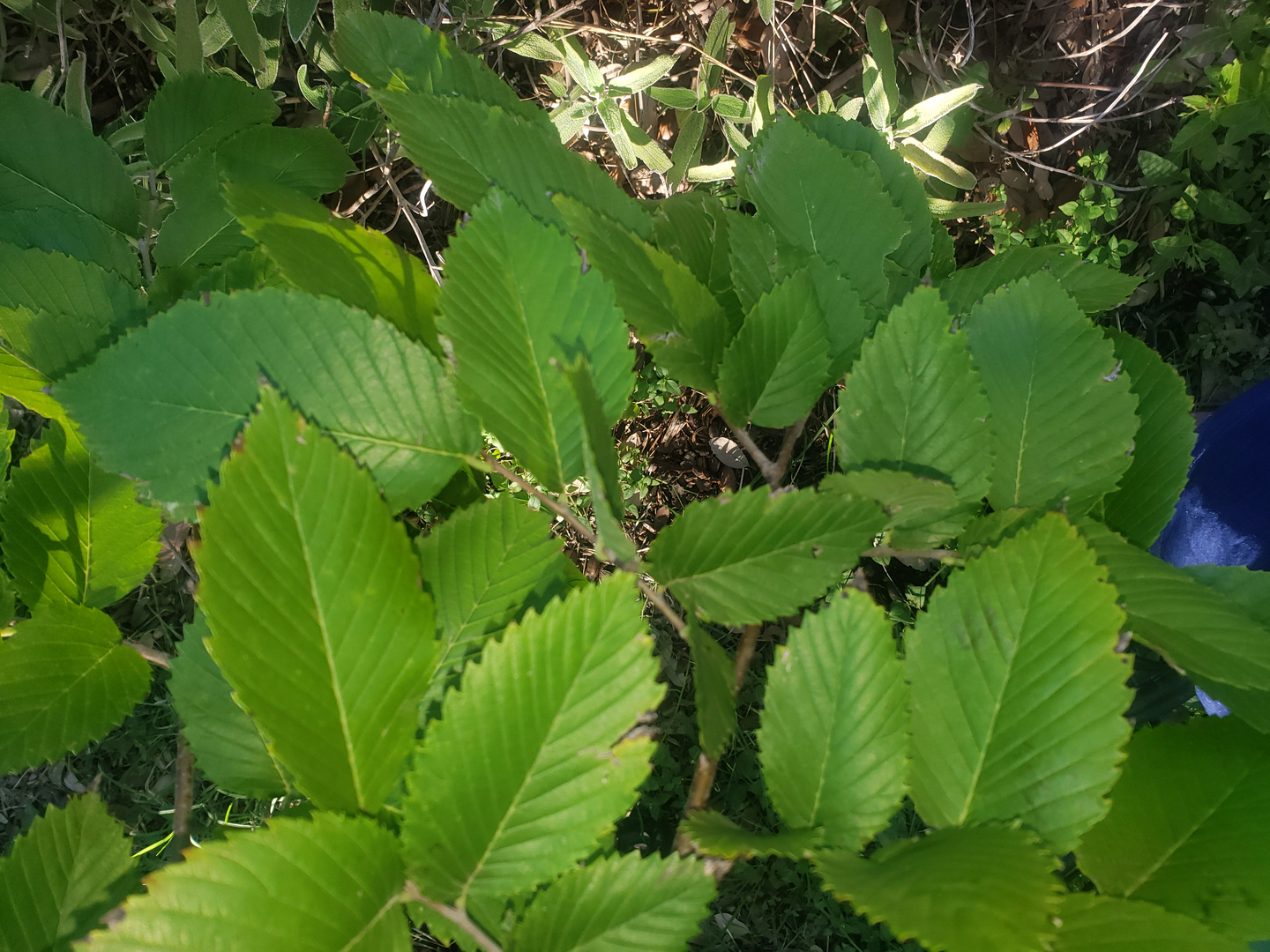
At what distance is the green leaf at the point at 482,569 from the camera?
611 millimetres

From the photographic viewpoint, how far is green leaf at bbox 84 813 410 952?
1.51 ft

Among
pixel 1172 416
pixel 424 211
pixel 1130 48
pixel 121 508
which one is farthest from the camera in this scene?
pixel 1130 48

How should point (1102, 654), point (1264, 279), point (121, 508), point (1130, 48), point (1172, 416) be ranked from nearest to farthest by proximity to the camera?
point (1102, 654), point (1172, 416), point (121, 508), point (1264, 279), point (1130, 48)

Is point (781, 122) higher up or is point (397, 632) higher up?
point (781, 122)

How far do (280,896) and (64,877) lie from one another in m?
0.36

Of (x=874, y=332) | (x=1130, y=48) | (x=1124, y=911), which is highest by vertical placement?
(x=1130, y=48)

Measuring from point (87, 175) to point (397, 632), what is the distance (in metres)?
0.66

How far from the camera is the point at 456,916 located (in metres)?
0.54

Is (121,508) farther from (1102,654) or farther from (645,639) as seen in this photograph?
(1102,654)

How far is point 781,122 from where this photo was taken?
66 cm

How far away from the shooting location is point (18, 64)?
1.32 m

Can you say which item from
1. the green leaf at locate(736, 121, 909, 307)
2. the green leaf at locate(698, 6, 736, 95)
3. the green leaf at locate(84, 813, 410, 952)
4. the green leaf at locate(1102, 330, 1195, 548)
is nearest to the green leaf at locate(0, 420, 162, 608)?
the green leaf at locate(84, 813, 410, 952)

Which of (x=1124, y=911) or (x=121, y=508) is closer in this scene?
(x=1124, y=911)

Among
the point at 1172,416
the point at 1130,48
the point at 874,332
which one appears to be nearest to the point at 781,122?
the point at 874,332
